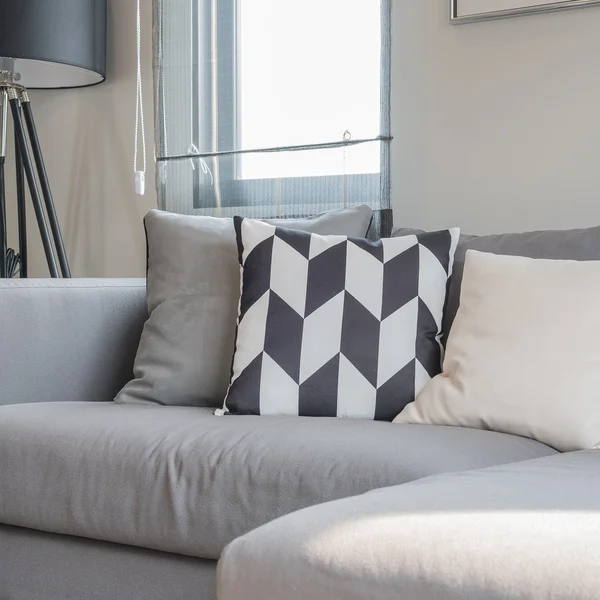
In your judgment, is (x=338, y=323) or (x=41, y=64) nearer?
(x=338, y=323)

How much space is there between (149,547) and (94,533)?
0.37 feet

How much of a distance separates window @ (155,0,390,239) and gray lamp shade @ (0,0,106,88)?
0.20 metres

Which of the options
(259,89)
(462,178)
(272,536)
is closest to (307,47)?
(259,89)

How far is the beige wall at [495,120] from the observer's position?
2262 mm

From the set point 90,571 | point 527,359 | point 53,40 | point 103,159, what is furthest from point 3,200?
point 527,359

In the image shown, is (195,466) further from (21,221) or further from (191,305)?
(21,221)

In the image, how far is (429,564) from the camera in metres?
0.72

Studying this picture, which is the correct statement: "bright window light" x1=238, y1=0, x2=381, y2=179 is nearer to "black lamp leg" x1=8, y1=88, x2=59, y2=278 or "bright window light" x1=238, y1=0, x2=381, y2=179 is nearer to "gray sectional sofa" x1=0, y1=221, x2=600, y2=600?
"black lamp leg" x1=8, y1=88, x2=59, y2=278

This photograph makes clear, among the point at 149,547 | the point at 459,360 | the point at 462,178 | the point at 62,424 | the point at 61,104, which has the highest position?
the point at 61,104

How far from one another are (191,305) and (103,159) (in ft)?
4.17

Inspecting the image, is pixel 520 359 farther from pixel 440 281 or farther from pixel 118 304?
pixel 118 304

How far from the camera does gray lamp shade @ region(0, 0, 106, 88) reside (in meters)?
2.65

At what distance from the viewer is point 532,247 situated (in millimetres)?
1839

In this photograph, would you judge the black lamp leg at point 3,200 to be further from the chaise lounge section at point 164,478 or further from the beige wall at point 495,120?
the beige wall at point 495,120
